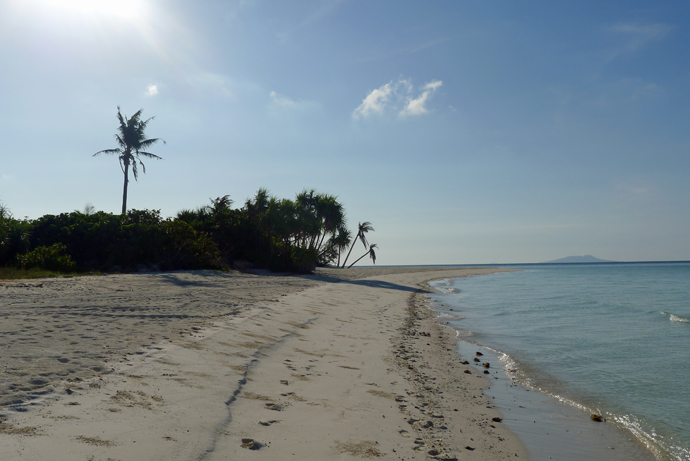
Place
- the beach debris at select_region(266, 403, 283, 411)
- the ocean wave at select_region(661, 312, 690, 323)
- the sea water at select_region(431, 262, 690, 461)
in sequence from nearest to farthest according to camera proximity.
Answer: the beach debris at select_region(266, 403, 283, 411), the sea water at select_region(431, 262, 690, 461), the ocean wave at select_region(661, 312, 690, 323)

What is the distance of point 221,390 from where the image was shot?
15.3ft

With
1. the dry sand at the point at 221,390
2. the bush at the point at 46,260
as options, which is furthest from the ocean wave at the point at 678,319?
the bush at the point at 46,260

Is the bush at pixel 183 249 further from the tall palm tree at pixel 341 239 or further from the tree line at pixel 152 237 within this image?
the tall palm tree at pixel 341 239

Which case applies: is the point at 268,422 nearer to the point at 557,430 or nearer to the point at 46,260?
the point at 557,430

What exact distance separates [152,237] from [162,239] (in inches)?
21.1

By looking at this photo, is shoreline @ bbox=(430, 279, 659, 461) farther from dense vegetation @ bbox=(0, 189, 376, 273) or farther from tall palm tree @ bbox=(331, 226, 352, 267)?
tall palm tree @ bbox=(331, 226, 352, 267)

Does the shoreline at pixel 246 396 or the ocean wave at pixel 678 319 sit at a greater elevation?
the shoreline at pixel 246 396

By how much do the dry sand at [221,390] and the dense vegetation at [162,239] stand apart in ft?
40.1

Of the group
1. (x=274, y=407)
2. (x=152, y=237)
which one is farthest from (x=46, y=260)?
(x=274, y=407)

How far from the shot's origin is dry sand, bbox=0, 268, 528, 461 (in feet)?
11.2

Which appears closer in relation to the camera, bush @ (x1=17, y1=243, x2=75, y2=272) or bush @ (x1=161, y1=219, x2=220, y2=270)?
bush @ (x1=17, y1=243, x2=75, y2=272)

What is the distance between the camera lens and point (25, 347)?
5258mm

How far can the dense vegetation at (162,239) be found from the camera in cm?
1950

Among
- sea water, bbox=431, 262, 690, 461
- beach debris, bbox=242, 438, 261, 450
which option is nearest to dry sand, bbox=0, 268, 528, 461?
beach debris, bbox=242, 438, 261, 450
